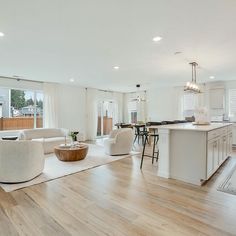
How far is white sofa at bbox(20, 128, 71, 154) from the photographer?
5.55 meters

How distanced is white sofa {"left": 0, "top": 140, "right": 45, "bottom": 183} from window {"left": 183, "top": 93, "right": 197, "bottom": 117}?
679 cm

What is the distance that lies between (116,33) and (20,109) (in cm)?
551

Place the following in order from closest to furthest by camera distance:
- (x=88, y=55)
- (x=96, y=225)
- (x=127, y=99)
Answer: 1. (x=96, y=225)
2. (x=88, y=55)
3. (x=127, y=99)

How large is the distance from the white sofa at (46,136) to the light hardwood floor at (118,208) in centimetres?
241

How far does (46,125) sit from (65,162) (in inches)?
123

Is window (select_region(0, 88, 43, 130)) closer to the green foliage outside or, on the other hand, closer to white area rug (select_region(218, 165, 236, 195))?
the green foliage outside

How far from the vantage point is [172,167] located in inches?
136

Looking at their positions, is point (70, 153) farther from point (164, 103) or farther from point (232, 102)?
point (232, 102)

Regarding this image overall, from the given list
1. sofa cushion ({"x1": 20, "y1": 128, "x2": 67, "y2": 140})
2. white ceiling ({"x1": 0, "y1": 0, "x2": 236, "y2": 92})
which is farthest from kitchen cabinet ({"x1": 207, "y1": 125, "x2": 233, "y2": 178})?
sofa cushion ({"x1": 20, "y1": 128, "x2": 67, "y2": 140})

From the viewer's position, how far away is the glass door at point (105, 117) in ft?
31.5

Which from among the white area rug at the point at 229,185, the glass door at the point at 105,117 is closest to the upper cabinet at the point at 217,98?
the white area rug at the point at 229,185

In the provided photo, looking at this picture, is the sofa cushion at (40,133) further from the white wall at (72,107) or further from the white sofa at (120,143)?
the white sofa at (120,143)

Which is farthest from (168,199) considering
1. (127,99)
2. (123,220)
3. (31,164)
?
(127,99)

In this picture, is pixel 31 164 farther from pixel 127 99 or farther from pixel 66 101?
pixel 127 99
